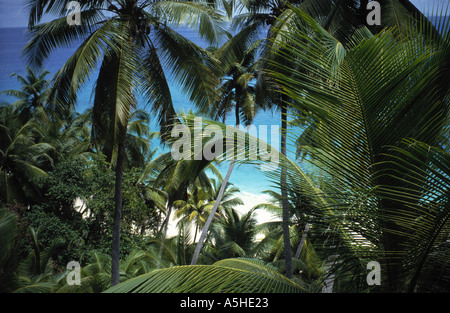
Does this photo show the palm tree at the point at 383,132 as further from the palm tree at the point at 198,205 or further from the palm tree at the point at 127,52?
the palm tree at the point at 198,205

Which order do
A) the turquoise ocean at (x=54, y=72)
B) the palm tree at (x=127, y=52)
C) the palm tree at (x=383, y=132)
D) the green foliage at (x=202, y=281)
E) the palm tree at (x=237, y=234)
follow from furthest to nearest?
the turquoise ocean at (x=54, y=72) → the palm tree at (x=237, y=234) → the palm tree at (x=127, y=52) → the green foliage at (x=202, y=281) → the palm tree at (x=383, y=132)

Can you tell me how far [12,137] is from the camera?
57.9 ft

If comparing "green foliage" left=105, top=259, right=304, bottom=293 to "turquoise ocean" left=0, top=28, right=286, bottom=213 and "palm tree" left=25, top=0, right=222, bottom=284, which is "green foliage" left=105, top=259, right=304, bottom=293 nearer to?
"palm tree" left=25, top=0, right=222, bottom=284

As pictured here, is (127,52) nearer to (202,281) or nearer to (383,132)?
(202,281)

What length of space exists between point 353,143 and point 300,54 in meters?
0.76

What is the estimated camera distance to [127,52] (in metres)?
7.55

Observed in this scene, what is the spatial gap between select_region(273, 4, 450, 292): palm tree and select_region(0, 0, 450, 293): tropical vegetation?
0.01 m

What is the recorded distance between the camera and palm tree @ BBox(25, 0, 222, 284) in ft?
23.6

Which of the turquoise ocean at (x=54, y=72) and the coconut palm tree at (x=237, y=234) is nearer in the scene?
the coconut palm tree at (x=237, y=234)

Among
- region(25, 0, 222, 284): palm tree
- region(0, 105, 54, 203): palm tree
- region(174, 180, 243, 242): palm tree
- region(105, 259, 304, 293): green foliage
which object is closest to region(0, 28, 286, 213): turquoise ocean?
region(174, 180, 243, 242): palm tree

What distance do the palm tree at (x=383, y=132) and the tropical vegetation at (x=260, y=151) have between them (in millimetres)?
11

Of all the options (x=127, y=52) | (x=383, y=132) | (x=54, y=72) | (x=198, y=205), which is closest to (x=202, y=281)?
(x=383, y=132)

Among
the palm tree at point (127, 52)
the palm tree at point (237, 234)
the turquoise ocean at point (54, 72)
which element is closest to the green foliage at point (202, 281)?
the palm tree at point (127, 52)

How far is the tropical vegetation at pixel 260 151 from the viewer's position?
2.46 m
